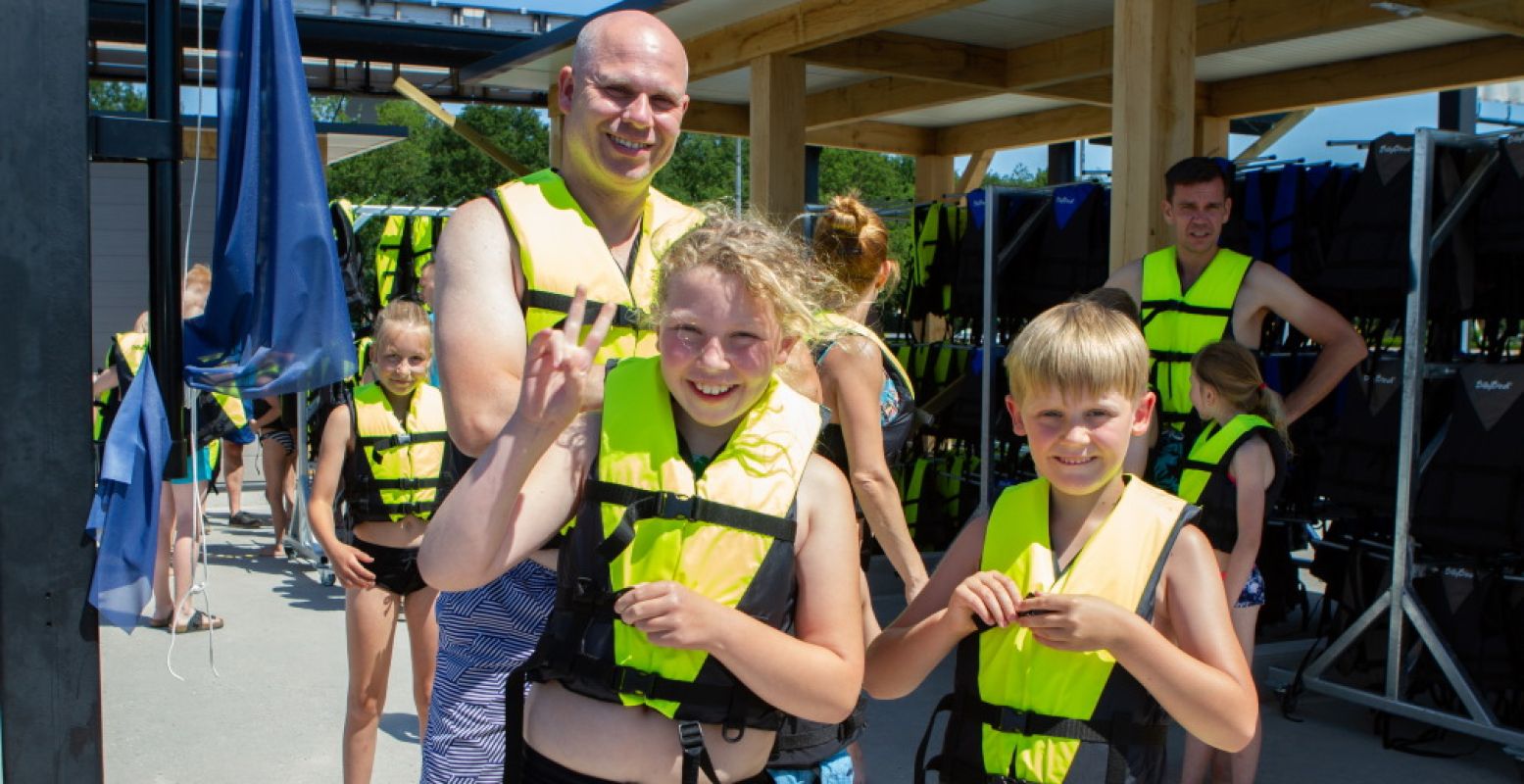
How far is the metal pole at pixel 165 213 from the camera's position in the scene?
273 centimetres

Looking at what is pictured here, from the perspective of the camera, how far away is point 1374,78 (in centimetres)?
930

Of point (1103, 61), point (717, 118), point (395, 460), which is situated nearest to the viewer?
point (395, 460)

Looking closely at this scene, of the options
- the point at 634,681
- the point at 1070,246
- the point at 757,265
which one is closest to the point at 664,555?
the point at 634,681

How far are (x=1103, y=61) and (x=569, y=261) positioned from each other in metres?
6.97

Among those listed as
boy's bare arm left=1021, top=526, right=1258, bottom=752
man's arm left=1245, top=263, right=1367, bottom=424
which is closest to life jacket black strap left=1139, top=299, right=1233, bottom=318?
man's arm left=1245, top=263, right=1367, bottom=424

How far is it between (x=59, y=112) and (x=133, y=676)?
499 centimetres

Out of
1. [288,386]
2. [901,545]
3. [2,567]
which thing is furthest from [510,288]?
[901,545]

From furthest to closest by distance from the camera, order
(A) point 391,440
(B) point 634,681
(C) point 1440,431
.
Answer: (C) point 1440,431, (A) point 391,440, (B) point 634,681

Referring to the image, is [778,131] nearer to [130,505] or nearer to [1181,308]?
[1181,308]

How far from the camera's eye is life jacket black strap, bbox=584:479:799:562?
2123 millimetres

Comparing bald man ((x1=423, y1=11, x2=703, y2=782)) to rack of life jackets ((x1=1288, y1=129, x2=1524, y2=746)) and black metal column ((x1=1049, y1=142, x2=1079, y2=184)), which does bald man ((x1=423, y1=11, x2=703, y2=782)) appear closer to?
rack of life jackets ((x1=1288, y1=129, x2=1524, y2=746))

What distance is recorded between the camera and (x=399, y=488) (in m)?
4.89

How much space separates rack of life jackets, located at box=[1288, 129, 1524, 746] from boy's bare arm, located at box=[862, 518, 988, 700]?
3.53 m

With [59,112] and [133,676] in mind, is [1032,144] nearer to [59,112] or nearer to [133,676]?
[133,676]
